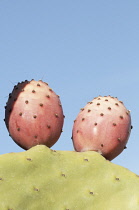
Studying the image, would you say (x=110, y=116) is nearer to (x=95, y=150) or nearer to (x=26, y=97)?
(x=95, y=150)

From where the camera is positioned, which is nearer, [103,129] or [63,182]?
[63,182]

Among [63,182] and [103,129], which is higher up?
[103,129]

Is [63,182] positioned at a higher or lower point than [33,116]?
lower

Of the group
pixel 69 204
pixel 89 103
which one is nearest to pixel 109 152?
pixel 89 103

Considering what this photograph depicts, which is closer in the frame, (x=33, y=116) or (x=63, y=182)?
(x=63, y=182)
